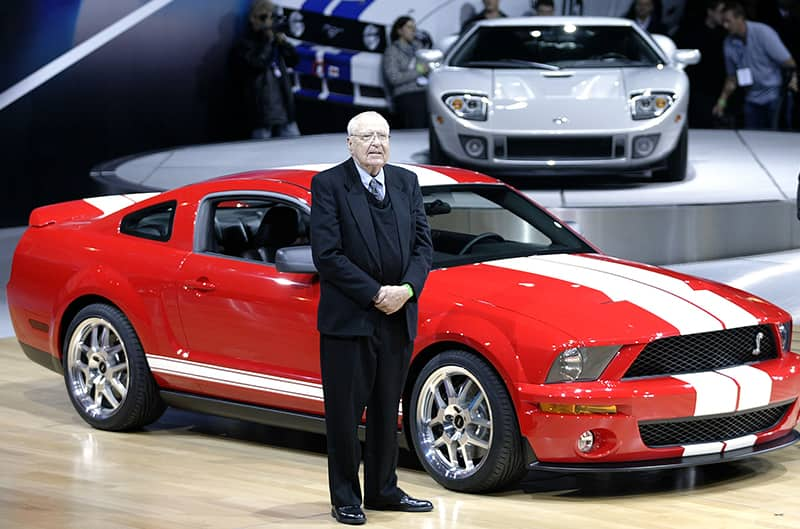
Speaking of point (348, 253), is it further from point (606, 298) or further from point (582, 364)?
point (606, 298)

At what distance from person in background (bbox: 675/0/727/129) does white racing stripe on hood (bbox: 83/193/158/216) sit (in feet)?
36.3

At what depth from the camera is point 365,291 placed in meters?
5.40

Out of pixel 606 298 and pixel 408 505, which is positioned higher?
pixel 606 298

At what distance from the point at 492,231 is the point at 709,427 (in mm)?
1644

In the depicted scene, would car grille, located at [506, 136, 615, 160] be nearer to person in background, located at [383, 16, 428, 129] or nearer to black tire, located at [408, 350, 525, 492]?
person in background, located at [383, 16, 428, 129]

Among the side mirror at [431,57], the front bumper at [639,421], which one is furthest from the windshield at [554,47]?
the front bumper at [639,421]

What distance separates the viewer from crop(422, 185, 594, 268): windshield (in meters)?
6.79

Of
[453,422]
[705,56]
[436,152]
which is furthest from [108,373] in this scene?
[705,56]

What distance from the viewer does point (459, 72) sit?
497 inches

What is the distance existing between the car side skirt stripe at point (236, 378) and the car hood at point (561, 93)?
18.0ft

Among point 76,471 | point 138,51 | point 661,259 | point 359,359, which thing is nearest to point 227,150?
point 138,51

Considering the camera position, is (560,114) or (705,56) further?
(705,56)

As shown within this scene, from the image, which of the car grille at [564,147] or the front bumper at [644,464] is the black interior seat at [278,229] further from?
the car grille at [564,147]

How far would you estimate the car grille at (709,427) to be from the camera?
5887mm
